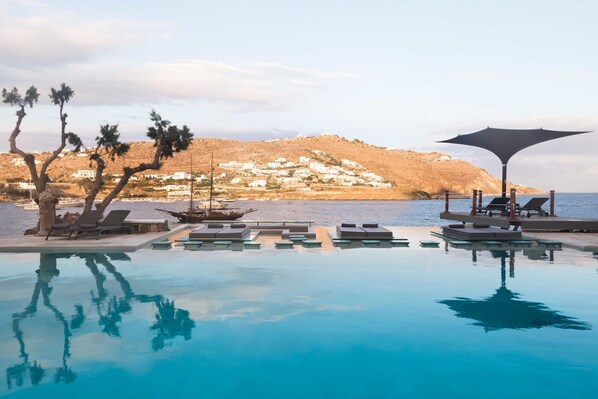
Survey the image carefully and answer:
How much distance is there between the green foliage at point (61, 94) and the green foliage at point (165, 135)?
3827mm

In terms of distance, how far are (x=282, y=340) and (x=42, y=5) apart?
50.9ft

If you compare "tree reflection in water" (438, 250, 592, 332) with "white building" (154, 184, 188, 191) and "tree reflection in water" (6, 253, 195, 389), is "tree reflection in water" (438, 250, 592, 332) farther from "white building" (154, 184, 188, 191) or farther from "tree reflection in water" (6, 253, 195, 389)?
"white building" (154, 184, 188, 191)

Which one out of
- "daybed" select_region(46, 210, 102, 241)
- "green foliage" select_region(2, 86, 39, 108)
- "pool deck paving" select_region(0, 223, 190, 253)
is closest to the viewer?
"pool deck paving" select_region(0, 223, 190, 253)

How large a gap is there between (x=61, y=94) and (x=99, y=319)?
1481 centimetres

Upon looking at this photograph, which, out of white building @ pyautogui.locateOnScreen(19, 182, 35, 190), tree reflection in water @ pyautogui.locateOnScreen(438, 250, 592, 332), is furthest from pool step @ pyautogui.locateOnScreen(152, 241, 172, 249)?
white building @ pyautogui.locateOnScreen(19, 182, 35, 190)

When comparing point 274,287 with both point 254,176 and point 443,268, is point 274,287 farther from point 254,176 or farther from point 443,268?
point 254,176

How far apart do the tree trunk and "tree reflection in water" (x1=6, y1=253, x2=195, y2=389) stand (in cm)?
A: 696

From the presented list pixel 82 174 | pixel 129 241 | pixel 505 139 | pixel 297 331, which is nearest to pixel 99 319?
pixel 297 331

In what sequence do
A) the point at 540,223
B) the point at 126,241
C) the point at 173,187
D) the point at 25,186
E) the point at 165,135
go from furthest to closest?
1. the point at 173,187
2. the point at 25,186
3. the point at 165,135
4. the point at 540,223
5. the point at 126,241

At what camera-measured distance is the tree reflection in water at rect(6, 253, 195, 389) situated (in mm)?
5113

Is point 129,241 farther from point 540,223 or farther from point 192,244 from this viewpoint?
point 540,223

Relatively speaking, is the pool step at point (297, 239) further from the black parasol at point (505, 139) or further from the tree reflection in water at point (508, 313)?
the black parasol at point (505, 139)

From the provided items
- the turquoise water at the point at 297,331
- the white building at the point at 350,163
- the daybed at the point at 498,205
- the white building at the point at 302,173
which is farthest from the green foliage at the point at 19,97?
the white building at the point at 350,163

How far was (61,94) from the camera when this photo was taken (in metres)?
19.0
